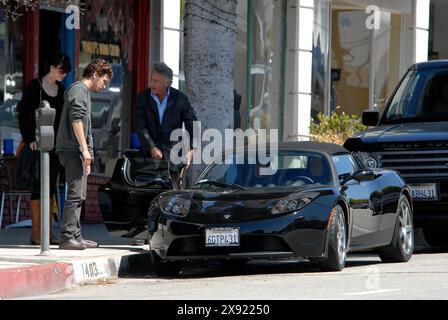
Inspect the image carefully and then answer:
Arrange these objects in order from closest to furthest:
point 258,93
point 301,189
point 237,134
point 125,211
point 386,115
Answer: point 301,189
point 125,211
point 386,115
point 237,134
point 258,93

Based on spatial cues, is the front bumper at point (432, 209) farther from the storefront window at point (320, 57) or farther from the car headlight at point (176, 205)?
the storefront window at point (320, 57)

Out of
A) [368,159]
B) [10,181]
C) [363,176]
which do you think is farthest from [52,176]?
[368,159]

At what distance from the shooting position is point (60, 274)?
12086mm

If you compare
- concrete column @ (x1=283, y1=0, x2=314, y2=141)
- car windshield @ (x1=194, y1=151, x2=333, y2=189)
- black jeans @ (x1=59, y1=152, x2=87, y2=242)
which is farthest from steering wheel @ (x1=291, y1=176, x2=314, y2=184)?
concrete column @ (x1=283, y1=0, x2=314, y2=141)

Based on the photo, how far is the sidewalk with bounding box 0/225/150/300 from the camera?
1151cm

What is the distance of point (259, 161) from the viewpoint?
13.5 metres

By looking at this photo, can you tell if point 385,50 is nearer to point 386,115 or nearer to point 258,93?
point 258,93

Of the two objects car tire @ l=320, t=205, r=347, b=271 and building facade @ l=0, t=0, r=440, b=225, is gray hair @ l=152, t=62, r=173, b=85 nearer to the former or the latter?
car tire @ l=320, t=205, r=347, b=271

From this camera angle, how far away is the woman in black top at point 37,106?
47.5ft

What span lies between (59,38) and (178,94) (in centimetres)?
404

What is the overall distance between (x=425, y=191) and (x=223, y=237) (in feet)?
12.3

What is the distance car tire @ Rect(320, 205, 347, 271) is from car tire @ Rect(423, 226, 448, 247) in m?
4.23

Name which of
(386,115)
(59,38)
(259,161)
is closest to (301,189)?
(259,161)

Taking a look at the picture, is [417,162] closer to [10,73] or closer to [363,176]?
[363,176]
